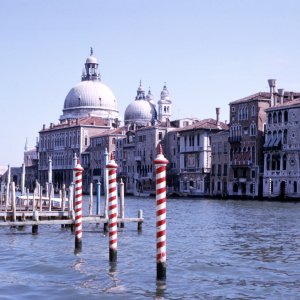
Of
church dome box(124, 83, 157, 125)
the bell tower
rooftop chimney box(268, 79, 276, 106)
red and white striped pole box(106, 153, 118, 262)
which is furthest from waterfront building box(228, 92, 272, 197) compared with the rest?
red and white striped pole box(106, 153, 118, 262)

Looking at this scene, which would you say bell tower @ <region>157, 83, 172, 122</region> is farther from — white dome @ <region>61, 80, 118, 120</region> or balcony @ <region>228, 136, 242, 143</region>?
balcony @ <region>228, 136, 242, 143</region>

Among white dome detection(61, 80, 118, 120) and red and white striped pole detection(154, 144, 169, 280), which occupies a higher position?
white dome detection(61, 80, 118, 120)

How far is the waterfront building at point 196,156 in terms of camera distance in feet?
201

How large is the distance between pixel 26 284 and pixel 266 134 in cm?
4417

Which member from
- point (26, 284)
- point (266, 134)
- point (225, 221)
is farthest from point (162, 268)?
point (266, 134)

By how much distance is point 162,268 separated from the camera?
1059 centimetres

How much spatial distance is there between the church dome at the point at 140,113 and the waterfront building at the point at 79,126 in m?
1.78

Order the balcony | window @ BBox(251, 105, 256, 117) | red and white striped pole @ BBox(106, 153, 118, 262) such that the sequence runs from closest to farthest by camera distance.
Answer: red and white striped pole @ BBox(106, 153, 118, 262)
window @ BBox(251, 105, 256, 117)
the balcony

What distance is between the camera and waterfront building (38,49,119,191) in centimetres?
8300

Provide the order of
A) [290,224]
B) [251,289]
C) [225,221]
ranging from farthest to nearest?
[225,221] < [290,224] < [251,289]

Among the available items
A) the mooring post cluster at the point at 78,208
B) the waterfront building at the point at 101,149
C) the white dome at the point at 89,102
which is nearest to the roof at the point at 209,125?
the waterfront building at the point at 101,149

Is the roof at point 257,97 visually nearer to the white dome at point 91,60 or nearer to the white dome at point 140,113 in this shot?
the white dome at point 140,113

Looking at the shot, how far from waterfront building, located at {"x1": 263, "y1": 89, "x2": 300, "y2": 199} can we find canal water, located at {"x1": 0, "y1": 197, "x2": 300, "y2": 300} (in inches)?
1212

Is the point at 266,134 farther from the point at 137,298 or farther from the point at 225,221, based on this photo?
the point at 137,298
